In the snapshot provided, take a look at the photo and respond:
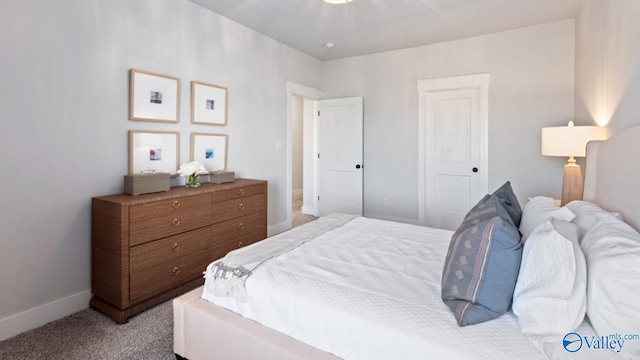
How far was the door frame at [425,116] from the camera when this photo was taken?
3.96 meters

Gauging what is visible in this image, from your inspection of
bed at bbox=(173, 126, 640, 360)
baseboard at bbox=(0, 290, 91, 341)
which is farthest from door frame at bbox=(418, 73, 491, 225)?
baseboard at bbox=(0, 290, 91, 341)

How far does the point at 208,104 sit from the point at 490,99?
135 inches

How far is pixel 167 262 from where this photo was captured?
236cm

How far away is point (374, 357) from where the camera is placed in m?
1.10

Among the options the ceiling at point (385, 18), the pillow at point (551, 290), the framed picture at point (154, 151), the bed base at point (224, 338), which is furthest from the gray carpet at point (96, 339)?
the ceiling at point (385, 18)

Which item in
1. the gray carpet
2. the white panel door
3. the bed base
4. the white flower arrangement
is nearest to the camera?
the bed base

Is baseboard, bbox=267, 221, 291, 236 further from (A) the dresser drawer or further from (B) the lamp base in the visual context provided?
(B) the lamp base

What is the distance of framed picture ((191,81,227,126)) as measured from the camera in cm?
307

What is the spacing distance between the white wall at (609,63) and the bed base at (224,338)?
2.12 metres

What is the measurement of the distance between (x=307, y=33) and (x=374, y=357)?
3.69 metres

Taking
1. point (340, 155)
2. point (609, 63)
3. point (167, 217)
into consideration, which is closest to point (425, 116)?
point (340, 155)

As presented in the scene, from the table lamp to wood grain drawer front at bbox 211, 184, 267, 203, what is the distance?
2755mm

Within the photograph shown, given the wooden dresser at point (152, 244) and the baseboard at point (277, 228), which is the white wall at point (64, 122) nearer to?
the wooden dresser at point (152, 244)

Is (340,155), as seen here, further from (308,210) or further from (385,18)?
(385,18)
